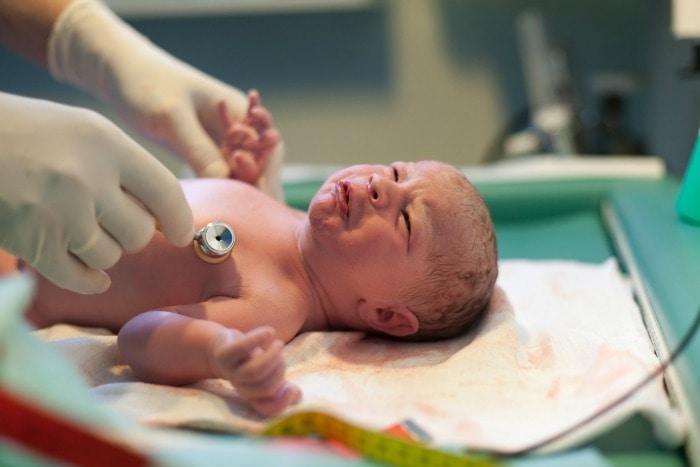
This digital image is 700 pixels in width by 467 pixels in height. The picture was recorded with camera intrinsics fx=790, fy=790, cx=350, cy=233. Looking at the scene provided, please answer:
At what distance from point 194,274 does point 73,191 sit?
1.10 feet

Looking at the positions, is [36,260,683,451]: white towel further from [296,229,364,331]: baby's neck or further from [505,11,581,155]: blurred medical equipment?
[505,11,581,155]: blurred medical equipment

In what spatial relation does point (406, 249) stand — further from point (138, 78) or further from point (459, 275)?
point (138, 78)

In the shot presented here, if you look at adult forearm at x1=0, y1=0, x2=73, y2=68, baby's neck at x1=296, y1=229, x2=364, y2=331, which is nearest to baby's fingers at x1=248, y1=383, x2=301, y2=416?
baby's neck at x1=296, y1=229, x2=364, y2=331

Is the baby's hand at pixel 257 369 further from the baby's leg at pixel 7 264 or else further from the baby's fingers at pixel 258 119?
the baby's fingers at pixel 258 119

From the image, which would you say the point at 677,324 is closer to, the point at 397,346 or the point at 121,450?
the point at 397,346

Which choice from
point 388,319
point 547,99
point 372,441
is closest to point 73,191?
point 372,441

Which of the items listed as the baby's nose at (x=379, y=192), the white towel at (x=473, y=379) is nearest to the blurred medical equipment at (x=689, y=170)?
the white towel at (x=473, y=379)

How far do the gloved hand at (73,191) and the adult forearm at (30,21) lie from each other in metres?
0.64

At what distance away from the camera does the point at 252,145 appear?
5.24ft

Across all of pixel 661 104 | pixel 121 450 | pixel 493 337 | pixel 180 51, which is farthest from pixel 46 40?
pixel 661 104

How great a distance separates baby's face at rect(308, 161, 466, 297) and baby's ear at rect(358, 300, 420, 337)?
35 mm

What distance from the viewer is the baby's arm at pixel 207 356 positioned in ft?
3.21

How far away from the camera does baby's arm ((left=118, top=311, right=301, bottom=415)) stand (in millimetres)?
979

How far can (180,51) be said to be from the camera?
10.6ft
